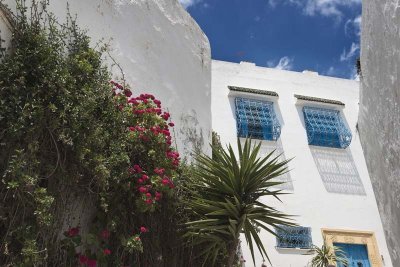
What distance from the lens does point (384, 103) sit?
5383 millimetres

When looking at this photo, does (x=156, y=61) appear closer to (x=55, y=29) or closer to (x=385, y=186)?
(x=55, y=29)

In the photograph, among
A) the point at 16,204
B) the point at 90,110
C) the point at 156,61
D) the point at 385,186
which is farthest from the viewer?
the point at 156,61

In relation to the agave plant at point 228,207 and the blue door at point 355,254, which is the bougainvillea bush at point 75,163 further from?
the blue door at point 355,254

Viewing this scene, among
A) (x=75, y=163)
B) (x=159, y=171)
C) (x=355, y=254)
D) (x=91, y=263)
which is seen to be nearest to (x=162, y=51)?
(x=159, y=171)

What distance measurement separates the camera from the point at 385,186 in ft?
18.7

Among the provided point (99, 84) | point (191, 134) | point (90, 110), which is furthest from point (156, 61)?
point (90, 110)

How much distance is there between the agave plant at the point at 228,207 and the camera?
5.30 meters

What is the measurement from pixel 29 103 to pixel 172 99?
2.89 m

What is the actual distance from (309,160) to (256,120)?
1.84 meters

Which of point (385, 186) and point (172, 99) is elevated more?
point (172, 99)

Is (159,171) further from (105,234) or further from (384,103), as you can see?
(384,103)

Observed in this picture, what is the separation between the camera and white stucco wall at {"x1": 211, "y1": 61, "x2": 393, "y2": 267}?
12.1m

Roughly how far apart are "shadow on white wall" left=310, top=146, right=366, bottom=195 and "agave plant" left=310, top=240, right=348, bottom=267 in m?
1.86

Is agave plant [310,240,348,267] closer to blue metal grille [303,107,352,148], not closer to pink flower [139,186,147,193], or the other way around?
blue metal grille [303,107,352,148]
